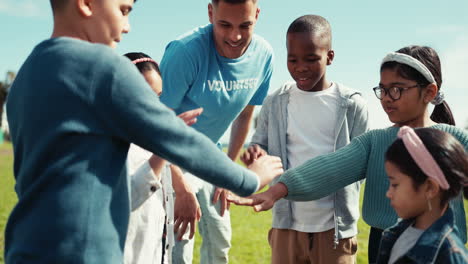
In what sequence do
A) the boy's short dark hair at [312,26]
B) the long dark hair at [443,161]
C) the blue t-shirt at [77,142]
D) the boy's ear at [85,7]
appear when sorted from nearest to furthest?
1. the blue t-shirt at [77,142]
2. the boy's ear at [85,7]
3. the long dark hair at [443,161]
4. the boy's short dark hair at [312,26]

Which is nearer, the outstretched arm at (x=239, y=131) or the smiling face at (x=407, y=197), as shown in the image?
the smiling face at (x=407, y=197)

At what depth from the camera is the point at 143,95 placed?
5.84ft

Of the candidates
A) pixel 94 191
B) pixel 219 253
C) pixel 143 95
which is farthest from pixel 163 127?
pixel 219 253

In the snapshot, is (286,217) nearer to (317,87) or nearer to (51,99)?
(317,87)

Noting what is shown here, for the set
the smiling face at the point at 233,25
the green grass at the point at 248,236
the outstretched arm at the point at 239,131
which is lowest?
the green grass at the point at 248,236

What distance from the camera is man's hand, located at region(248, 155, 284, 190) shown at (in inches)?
86.6

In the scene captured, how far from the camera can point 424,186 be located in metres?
2.04

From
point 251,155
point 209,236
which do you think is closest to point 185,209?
point 251,155

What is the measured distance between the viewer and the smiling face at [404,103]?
9.02ft

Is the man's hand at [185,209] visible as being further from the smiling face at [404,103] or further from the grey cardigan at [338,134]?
the smiling face at [404,103]

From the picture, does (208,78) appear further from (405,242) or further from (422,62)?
(405,242)

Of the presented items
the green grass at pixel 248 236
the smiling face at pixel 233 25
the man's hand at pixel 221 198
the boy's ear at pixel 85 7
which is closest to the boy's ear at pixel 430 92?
the smiling face at pixel 233 25

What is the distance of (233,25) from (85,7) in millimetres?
1713

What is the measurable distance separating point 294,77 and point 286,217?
100 cm
